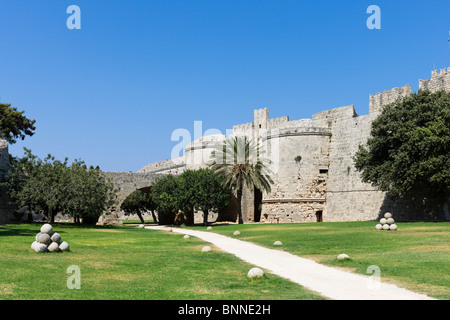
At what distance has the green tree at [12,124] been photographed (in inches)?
1578

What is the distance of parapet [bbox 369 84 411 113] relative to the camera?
134 feet

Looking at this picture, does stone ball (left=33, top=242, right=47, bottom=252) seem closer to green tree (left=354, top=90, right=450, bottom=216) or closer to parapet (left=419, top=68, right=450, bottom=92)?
green tree (left=354, top=90, right=450, bottom=216)

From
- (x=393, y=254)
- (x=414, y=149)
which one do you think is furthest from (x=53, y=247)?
(x=414, y=149)

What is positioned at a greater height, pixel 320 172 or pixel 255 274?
pixel 320 172

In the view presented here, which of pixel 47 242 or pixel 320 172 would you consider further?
pixel 320 172

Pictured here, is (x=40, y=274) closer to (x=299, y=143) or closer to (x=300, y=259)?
(x=300, y=259)

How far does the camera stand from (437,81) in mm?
38000

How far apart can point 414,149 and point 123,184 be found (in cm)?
2861

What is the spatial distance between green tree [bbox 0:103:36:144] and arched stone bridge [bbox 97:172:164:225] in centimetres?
837

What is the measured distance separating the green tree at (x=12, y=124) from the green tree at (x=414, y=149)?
96.7 ft

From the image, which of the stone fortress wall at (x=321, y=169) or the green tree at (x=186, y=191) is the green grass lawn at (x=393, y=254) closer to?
the green tree at (x=186, y=191)

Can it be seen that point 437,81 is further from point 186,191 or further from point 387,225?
point 186,191

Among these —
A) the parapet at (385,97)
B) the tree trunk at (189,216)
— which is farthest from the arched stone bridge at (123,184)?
the parapet at (385,97)
